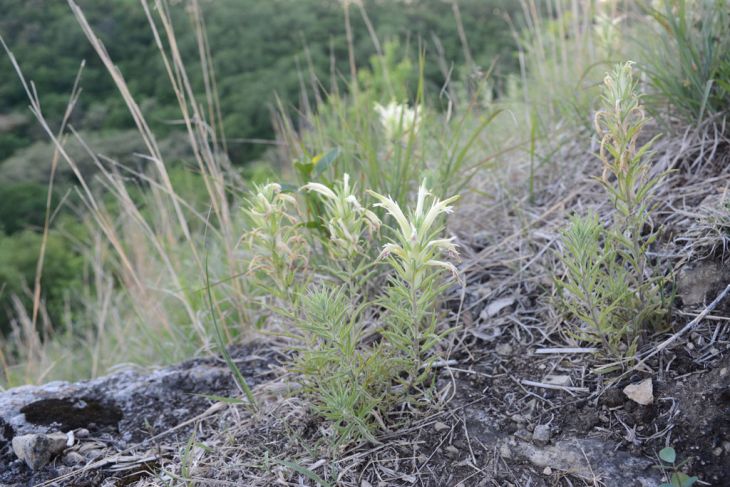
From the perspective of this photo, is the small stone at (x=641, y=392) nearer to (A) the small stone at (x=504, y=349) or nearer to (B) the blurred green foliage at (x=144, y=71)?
(A) the small stone at (x=504, y=349)

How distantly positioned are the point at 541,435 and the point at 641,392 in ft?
0.87

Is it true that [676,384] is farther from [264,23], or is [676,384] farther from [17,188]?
[264,23]

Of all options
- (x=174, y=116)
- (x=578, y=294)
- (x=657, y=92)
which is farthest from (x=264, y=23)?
(x=578, y=294)

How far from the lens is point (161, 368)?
2207 mm

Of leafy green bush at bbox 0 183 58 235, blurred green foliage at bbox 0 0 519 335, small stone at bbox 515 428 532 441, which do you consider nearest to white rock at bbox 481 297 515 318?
small stone at bbox 515 428 532 441

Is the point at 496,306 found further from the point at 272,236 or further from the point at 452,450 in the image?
the point at 272,236

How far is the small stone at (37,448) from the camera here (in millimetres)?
1614

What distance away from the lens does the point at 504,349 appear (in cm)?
178

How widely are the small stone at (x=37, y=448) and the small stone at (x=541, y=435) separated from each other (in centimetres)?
128

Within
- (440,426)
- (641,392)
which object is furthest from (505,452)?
(641,392)

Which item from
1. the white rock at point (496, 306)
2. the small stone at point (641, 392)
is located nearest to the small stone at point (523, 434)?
the small stone at point (641, 392)

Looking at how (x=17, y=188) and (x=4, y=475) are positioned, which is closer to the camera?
(x=4, y=475)

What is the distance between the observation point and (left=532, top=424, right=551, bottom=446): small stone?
146 centimetres

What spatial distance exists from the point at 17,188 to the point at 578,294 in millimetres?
9664
